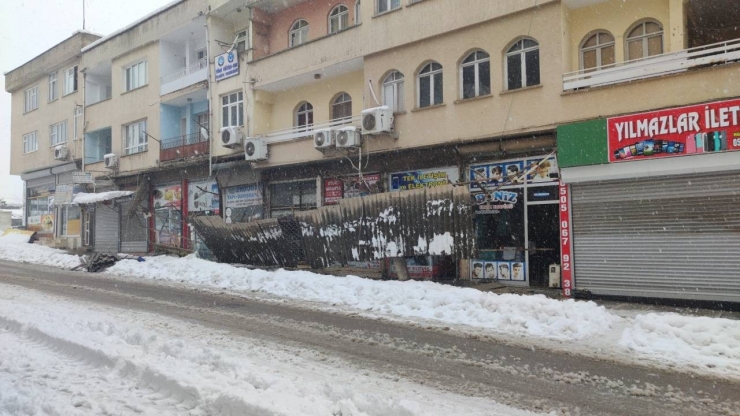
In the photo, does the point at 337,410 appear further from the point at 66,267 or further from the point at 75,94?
the point at 75,94

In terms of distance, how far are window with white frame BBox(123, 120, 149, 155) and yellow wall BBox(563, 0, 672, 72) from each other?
67.8ft

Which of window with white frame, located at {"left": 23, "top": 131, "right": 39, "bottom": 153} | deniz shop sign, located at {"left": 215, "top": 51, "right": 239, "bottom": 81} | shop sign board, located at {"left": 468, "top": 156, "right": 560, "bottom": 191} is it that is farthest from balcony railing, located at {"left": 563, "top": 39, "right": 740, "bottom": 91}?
window with white frame, located at {"left": 23, "top": 131, "right": 39, "bottom": 153}

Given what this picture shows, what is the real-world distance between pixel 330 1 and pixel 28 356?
1591cm

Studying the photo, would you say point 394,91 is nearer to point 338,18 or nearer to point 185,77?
point 338,18

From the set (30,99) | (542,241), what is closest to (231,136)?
(542,241)

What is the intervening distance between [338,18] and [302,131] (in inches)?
173

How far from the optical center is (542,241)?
43.7 ft

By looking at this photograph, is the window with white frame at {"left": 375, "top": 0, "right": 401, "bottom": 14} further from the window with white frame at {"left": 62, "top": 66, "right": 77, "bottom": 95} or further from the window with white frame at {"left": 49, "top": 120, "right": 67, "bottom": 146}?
the window with white frame at {"left": 49, "top": 120, "right": 67, "bottom": 146}

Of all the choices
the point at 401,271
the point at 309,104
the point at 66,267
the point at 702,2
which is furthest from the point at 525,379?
the point at 66,267

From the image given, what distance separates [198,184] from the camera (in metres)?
23.3

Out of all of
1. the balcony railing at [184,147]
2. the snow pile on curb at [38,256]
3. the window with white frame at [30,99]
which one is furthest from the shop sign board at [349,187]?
the window with white frame at [30,99]

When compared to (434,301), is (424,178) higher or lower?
higher

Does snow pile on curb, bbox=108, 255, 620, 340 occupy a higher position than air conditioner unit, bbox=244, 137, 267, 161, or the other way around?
air conditioner unit, bbox=244, 137, 267, 161

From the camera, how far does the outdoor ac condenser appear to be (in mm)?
12789
